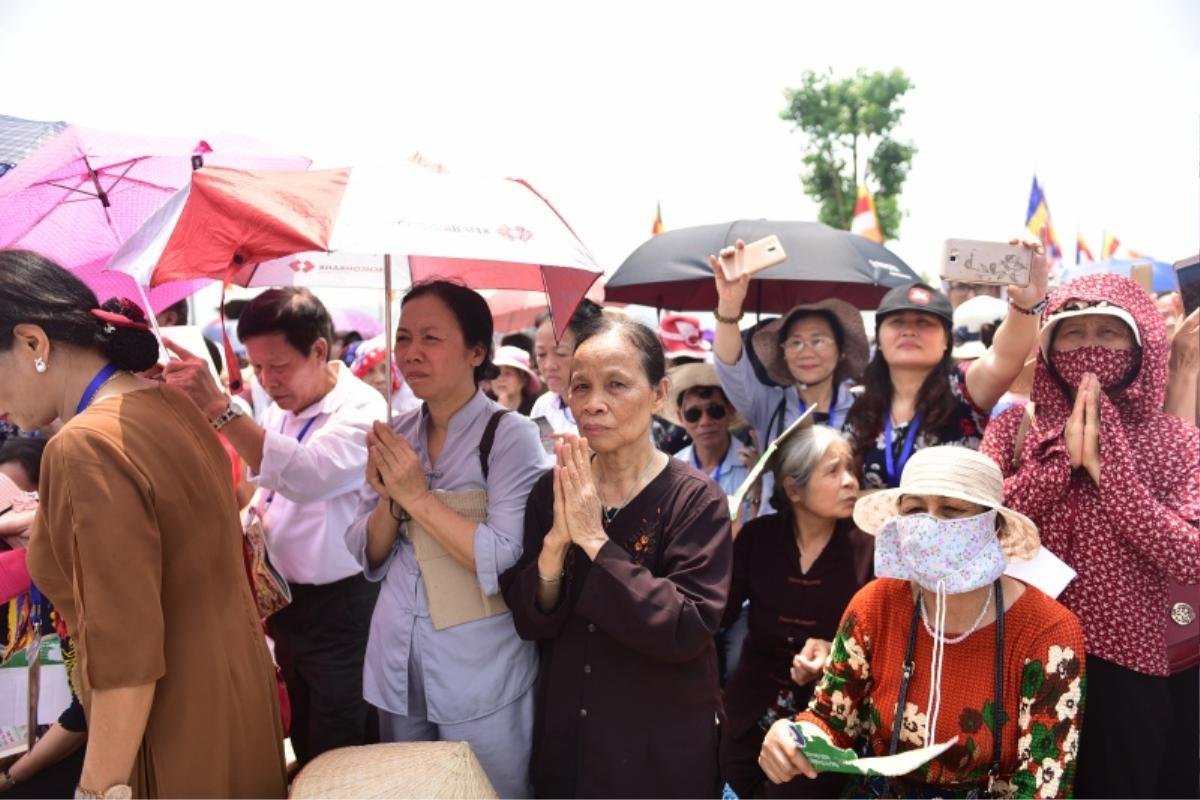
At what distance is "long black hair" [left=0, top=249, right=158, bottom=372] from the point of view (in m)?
2.01

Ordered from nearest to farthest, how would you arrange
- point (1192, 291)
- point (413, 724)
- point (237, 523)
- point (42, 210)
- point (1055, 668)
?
A: point (1055, 668) → point (237, 523) → point (413, 724) → point (1192, 291) → point (42, 210)

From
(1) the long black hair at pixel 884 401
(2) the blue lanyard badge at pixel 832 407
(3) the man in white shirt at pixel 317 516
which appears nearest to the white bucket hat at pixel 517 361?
(3) the man in white shirt at pixel 317 516

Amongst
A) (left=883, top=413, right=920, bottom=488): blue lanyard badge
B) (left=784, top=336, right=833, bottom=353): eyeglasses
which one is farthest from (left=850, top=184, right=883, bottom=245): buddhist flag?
(left=883, top=413, right=920, bottom=488): blue lanyard badge

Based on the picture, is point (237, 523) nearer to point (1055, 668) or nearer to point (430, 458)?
point (430, 458)

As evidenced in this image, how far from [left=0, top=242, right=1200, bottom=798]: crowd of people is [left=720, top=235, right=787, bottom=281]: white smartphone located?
0.71 meters

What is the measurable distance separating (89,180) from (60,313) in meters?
1.37

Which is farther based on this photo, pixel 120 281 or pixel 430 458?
pixel 120 281

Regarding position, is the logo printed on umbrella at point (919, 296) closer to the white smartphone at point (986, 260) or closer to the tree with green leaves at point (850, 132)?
the white smartphone at point (986, 260)

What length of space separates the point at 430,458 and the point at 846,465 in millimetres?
1491

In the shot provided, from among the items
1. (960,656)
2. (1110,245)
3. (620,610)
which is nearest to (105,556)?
(620,610)

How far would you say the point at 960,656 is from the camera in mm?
2242

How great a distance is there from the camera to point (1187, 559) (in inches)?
93.6

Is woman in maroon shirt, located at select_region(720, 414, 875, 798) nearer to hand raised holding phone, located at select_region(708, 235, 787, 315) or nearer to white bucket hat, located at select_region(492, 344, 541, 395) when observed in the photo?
hand raised holding phone, located at select_region(708, 235, 787, 315)

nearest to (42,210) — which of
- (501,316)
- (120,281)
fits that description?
(120,281)
